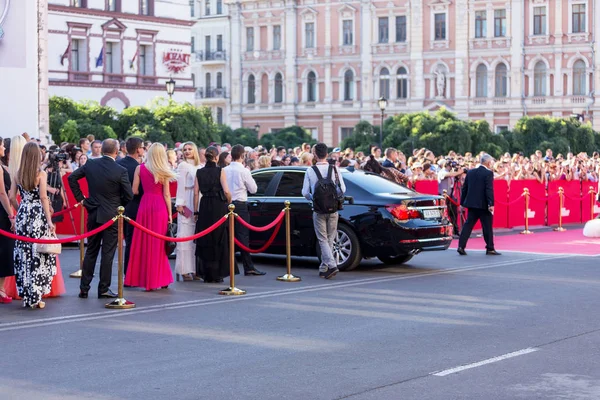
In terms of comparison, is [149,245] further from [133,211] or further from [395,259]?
[395,259]

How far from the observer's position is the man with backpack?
Result: 15.8m

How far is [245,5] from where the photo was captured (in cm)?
8569

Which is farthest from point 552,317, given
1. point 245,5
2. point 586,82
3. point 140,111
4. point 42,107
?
point 245,5

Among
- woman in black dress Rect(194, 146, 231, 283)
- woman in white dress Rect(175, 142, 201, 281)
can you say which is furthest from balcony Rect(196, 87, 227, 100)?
woman in black dress Rect(194, 146, 231, 283)

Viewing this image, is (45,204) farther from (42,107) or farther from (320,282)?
(42,107)

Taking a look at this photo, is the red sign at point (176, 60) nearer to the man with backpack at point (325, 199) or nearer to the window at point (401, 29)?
the window at point (401, 29)

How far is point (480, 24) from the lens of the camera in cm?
7644

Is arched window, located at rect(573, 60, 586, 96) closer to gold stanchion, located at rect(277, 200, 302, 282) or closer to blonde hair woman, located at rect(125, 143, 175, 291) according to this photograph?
gold stanchion, located at rect(277, 200, 302, 282)

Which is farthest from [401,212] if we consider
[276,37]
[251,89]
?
[251,89]

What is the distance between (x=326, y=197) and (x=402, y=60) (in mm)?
64796

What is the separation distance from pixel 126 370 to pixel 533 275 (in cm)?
884

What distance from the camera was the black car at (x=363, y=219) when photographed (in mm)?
16672

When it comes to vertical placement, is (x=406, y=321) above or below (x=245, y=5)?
below

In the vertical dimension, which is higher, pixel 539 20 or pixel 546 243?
pixel 539 20
